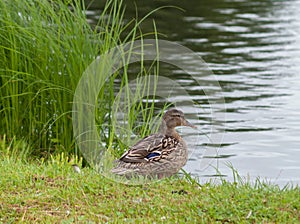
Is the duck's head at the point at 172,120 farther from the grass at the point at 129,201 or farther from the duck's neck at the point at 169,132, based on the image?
the grass at the point at 129,201

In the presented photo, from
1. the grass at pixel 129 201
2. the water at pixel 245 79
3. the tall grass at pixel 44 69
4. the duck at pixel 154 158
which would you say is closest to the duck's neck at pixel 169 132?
the duck at pixel 154 158

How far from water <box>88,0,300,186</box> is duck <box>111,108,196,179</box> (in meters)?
1.47

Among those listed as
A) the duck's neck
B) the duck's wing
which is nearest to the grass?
the duck's wing

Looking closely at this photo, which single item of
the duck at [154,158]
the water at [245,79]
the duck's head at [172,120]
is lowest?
the water at [245,79]

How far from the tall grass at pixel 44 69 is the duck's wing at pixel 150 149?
1688 mm

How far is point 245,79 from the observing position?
48.8ft

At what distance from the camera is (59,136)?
9.19 metres

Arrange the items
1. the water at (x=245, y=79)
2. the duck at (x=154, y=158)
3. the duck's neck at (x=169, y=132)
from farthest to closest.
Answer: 1. the water at (x=245, y=79)
2. the duck's neck at (x=169, y=132)
3. the duck at (x=154, y=158)

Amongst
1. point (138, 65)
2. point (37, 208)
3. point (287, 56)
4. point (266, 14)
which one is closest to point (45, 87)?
point (37, 208)

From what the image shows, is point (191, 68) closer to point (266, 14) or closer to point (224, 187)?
point (266, 14)

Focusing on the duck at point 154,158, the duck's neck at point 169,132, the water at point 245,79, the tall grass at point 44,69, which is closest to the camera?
the duck at point 154,158

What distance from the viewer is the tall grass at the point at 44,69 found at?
897cm

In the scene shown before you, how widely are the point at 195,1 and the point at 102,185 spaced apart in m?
15.3

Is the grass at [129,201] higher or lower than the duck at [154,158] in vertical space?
lower
